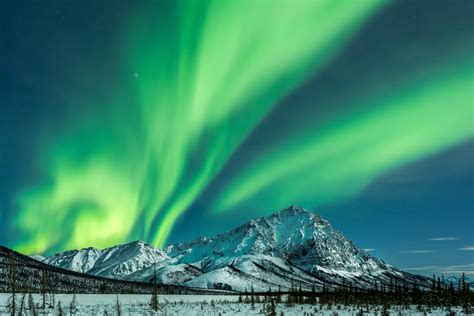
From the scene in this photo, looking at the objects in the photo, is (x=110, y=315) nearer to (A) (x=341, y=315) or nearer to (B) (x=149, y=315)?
(B) (x=149, y=315)

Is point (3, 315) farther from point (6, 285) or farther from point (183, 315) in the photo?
point (6, 285)

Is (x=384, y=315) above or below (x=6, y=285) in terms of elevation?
above

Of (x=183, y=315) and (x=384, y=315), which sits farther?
(x=183, y=315)

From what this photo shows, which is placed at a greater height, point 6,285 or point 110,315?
point 110,315

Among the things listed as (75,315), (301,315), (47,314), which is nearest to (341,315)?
(301,315)

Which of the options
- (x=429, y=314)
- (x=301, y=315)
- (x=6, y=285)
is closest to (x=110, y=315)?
(x=301, y=315)

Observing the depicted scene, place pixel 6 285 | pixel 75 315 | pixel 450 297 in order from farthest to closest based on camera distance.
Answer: pixel 6 285, pixel 450 297, pixel 75 315

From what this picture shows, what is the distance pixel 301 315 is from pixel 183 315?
34.0 ft

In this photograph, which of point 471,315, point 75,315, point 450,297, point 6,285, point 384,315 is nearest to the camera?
point 384,315

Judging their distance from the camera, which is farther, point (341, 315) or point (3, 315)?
point (3, 315)

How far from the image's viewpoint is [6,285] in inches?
7810

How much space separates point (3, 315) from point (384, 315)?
32.6 m

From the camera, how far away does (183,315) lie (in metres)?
35.7

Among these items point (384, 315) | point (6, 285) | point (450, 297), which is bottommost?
point (6, 285)
